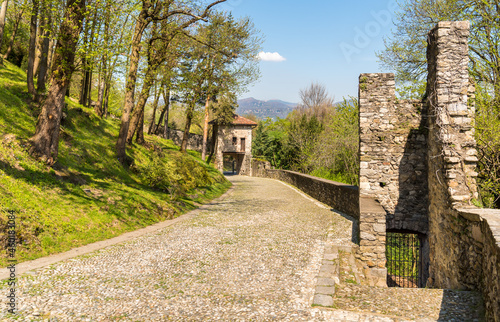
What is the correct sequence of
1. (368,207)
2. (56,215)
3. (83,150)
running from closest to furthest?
(56,215), (368,207), (83,150)

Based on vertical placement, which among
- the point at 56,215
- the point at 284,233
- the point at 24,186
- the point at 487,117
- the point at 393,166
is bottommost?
the point at 284,233

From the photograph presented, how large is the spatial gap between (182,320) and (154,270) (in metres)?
1.90

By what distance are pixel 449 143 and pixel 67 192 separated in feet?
29.2

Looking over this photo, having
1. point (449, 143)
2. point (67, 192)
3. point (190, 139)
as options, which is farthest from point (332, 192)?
point (190, 139)

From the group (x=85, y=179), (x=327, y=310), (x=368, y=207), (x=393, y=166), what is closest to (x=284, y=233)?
(x=368, y=207)

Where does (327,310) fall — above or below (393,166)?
below

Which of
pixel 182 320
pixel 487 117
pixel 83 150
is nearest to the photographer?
pixel 182 320

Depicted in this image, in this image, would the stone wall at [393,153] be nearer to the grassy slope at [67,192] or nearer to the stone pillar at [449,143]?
the stone pillar at [449,143]

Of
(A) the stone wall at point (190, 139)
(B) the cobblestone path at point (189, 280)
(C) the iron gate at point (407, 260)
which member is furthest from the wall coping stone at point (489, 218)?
(A) the stone wall at point (190, 139)

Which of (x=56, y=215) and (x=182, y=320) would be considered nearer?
(x=182, y=320)

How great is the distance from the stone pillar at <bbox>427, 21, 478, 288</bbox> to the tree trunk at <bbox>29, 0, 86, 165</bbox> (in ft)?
30.3

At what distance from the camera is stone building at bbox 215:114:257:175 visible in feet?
130

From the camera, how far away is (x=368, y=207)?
764 centimetres

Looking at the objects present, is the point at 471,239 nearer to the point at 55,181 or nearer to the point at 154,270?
the point at 154,270
